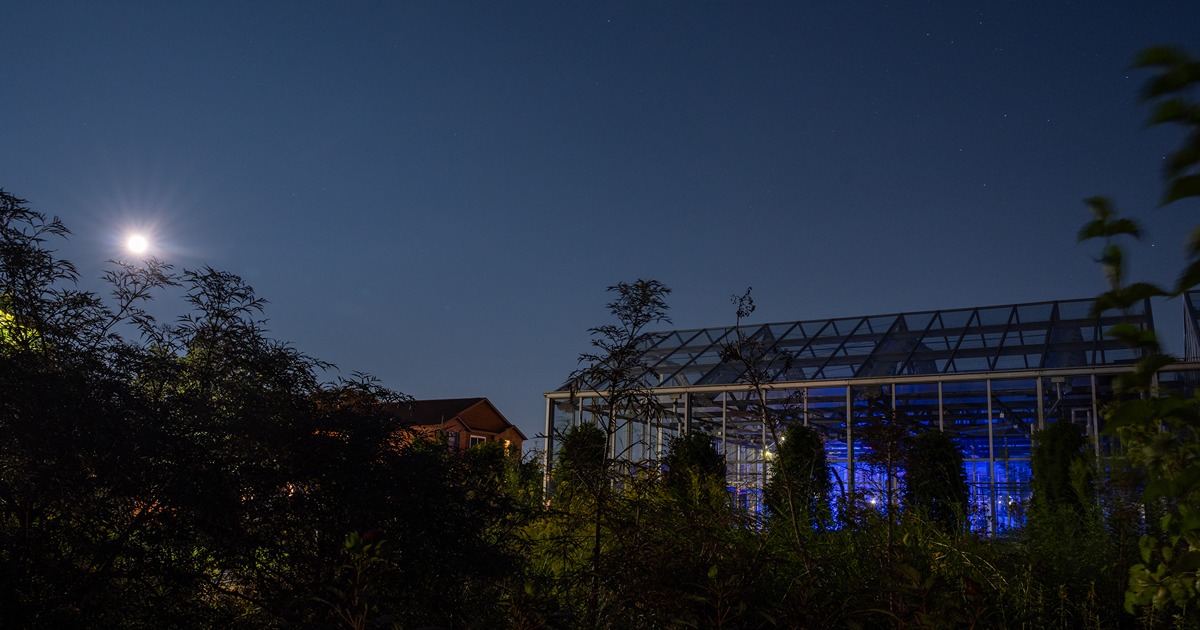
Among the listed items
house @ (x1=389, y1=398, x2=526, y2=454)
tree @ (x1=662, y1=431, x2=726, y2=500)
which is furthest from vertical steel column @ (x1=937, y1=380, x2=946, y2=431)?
house @ (x1=389, y1=398, x2=526, y2=454)

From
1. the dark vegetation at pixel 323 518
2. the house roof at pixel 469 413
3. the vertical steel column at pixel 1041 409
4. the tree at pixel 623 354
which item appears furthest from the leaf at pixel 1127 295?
the house roof at pixel 469 413

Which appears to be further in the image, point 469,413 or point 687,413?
point 469,413

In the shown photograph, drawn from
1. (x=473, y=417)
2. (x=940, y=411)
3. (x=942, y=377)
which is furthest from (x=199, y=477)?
(x=473, y=417)

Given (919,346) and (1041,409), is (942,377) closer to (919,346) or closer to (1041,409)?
(919,346)

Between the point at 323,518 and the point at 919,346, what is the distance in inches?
527

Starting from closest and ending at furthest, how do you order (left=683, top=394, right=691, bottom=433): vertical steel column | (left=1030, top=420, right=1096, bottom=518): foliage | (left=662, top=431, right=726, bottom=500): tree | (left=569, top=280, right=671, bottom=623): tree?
(left=569, top=280, right=671, bottom=623): tree
(left=662, top=431, right=726, bottom=500): tree
(left=1030, top=420, right=1096, bottom=518): foliage
(left=683, top=394, right=691, bottom=433): vertical steel column

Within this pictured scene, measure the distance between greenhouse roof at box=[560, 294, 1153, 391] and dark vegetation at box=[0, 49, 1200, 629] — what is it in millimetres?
8660

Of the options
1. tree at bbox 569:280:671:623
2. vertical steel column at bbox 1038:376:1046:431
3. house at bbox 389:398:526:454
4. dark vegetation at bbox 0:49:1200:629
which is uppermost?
house at bbox 389:398:526:454

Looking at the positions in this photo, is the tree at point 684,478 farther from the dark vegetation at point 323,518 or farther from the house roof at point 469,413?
the house roof at point 469,413

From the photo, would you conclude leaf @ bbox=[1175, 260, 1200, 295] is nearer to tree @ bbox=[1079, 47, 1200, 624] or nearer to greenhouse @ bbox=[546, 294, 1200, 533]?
tree @ bbox=[1079, 47, 1200, 624]

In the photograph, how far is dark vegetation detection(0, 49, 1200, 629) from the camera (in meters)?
3.71

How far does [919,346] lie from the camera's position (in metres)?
15.4

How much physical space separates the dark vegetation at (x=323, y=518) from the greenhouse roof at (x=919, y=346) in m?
8.66

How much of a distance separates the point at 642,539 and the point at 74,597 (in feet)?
8.53
